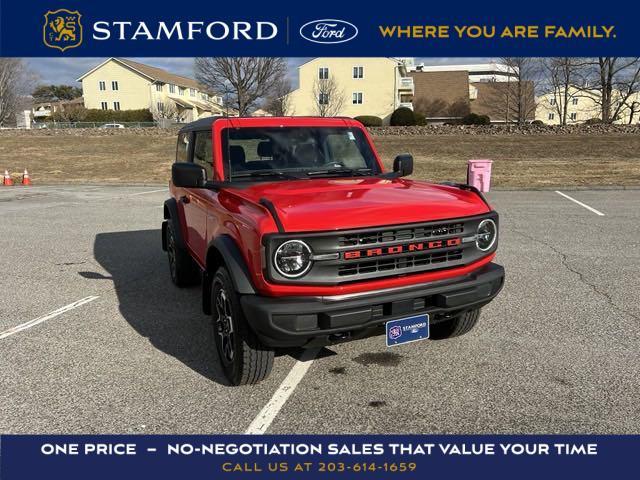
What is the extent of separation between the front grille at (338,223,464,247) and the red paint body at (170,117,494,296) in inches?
2.2

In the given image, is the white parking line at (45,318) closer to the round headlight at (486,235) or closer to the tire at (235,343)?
the tire at (235,343)

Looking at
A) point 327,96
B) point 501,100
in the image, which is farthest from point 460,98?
point 327,96

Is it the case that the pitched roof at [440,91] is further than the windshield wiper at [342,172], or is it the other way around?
the pitched roof at [440,91]

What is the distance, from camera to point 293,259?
2.92 meters

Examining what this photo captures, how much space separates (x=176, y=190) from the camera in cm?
556

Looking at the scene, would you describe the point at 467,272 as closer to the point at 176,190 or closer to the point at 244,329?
the point at 244,329

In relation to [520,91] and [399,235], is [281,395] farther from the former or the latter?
[520,91]

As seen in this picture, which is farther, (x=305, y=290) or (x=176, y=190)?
(x=176, y=190)

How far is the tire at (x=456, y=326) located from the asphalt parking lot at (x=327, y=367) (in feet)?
0.28

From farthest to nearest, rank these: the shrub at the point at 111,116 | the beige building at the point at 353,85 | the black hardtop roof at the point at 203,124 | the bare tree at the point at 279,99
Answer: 1. the shrub at the point at 111,116
2. the beige building at the point at 353,85
3. the bare tree at the point at 279,99
4. the black hardtop roof at the point at 203,124

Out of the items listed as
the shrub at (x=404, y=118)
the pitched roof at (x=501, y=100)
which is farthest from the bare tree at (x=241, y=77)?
the pitched roof at (x=501, y=100)
